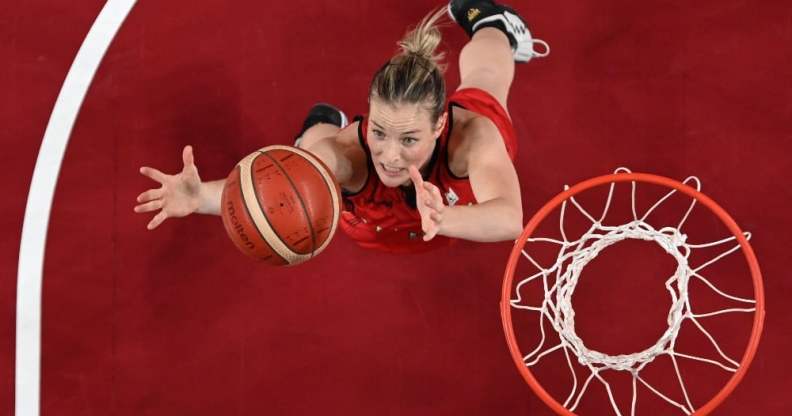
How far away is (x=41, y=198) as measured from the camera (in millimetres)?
4352

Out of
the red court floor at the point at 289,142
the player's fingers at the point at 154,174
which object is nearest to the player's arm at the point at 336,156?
the player's fingers at the point at 154,174

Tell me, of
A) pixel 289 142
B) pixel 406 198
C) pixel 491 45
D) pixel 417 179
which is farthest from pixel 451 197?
pixel 289 142

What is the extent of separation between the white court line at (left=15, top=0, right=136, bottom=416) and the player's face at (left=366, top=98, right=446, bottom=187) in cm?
202

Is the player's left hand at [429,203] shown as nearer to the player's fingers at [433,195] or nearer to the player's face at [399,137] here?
the player's fingers at [433,195]

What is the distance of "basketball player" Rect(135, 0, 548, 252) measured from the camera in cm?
284

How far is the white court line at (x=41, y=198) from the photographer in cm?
421

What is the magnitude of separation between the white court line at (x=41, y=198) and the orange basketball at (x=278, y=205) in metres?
1.93

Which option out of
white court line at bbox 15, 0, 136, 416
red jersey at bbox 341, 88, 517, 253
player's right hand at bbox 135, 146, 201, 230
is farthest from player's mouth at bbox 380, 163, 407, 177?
white court line at bbox 15, 0, 136, 416

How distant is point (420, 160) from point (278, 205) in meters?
0.55

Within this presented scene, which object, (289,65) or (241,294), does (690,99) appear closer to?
(289,65)

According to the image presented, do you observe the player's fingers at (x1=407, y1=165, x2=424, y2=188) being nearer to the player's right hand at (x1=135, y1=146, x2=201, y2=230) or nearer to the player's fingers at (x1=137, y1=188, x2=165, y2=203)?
the player's right hand at (x1=135, y1=146, x2=201, y2=230)

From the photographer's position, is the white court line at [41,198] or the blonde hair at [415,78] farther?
the white court line at [41,198]

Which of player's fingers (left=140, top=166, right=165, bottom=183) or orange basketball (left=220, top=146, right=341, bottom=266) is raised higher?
player's fingers (left=140, top=166, right=165, bottom=183)

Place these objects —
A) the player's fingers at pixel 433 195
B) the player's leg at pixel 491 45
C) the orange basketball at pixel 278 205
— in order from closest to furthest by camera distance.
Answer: the player's fingers at pixel 433 195 < the orange basketball at pixel 278 205 < the player's leg at pixel 491 45
